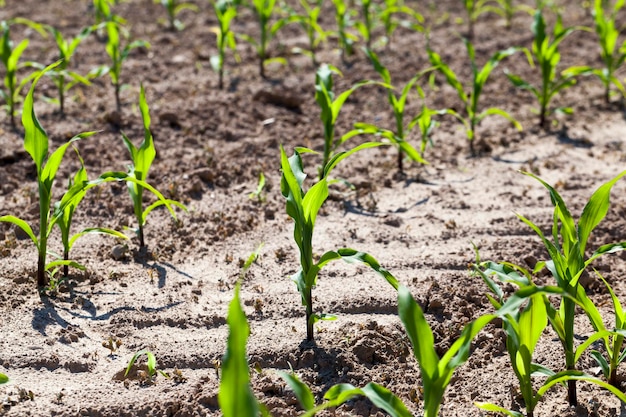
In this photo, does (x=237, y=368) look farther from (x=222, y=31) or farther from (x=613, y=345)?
(x=222, y=31)

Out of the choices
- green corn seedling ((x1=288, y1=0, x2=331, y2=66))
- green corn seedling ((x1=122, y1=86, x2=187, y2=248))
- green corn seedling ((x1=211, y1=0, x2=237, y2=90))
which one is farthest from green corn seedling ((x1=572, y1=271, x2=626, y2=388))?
green corn seedling ((x1=288, y1=0, x2=331, y2=66))

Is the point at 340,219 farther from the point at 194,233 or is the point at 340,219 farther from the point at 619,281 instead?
the point at 619,281

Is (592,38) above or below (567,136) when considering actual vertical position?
above

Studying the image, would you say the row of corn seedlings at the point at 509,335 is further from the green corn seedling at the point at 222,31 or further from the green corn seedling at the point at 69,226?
the green corn seedling at the point at 222,31

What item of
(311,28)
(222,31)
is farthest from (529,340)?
(311,28)

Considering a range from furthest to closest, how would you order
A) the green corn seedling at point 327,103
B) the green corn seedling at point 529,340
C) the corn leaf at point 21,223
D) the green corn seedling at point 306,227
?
the green corn seedling at point 327,103 < the corn leaf at point 21,223 < the green corn seedling at point 306,227 < the green corn seedling at point 529,340

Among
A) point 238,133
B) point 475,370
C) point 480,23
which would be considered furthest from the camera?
point 480,23

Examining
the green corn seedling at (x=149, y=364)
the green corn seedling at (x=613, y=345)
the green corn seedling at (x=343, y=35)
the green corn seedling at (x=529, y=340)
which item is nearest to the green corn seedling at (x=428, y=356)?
the green corn seedling at (x=529, y=340)

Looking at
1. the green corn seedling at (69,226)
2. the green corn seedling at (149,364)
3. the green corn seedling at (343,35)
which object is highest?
the green corn seedling at (343,35)

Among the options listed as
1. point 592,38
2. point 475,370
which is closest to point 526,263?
point 475,370

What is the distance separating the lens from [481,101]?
5.78m

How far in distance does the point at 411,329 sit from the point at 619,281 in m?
1.74

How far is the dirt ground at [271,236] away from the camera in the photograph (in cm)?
298

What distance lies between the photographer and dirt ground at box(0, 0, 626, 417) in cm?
298
